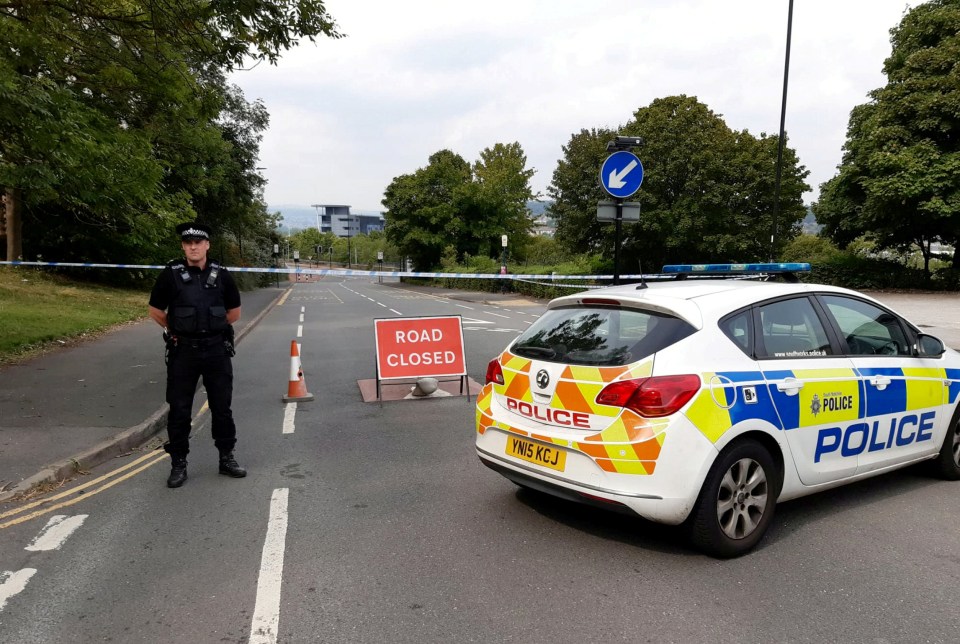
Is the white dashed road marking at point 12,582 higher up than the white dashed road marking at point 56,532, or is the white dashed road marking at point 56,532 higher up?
the white dashed road marking at point 12,582

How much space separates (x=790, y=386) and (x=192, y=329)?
13.7 ft

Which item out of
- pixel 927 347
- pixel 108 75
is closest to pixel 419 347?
pixel 927 347

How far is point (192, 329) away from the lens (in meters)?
4.95

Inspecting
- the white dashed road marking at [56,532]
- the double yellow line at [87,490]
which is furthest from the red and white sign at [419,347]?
the white dashed road marking at [56,532]

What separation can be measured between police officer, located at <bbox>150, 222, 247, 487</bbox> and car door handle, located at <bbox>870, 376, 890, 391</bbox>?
4.63 meters

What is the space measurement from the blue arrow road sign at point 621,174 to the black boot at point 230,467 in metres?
5.52

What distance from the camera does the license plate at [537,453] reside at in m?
3.81

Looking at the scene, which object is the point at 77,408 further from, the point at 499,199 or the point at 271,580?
the point at 499,199

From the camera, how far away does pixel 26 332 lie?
12.3 meters

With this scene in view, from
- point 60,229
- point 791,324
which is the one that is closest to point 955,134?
point 791,324

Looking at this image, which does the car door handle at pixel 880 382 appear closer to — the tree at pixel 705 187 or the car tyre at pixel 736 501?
the car tyre at pixel 736 501

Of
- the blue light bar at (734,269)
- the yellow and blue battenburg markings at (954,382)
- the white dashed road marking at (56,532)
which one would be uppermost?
the blue light bar at (734,269)

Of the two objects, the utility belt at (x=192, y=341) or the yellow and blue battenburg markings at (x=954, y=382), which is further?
the utility belt at (x=192, y=341)

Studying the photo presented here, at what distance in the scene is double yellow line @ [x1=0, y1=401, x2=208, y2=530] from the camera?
4461 millimetres
